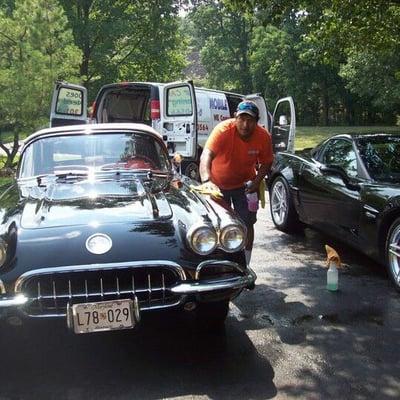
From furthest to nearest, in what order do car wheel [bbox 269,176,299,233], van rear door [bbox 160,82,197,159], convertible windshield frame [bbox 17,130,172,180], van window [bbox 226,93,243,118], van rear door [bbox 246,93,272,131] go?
van window [bbox 226,93,243,118]
van rear door [bbox 246,93,272,131]
van rear door [bbox 160,82,197,159]
car wheel [bbox 269,176,299,233]
convertible windshield frame [bbox 17,130,172,180]

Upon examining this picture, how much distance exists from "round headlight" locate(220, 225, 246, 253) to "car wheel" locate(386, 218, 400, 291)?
182 centimetres

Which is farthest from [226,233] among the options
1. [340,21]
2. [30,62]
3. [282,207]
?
[30,62]

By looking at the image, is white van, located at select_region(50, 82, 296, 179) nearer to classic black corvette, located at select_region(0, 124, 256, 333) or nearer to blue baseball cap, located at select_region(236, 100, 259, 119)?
blue baseball cap, located at select_region(236, 100, 259, 119)

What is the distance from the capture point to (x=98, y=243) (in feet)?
10.9

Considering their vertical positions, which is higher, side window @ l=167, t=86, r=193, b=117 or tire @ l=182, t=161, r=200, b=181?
side window @ l=167, t=86, r=193, b=117

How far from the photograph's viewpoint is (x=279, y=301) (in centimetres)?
469

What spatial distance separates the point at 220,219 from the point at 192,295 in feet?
1.98

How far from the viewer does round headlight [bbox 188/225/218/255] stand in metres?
3.43

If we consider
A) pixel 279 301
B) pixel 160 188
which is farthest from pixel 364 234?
pixel 160 188

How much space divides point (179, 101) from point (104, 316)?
8.22 m

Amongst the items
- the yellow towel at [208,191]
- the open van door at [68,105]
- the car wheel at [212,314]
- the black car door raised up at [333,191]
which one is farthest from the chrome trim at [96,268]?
the open van door at [68,105]

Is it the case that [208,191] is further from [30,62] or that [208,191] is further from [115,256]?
[30,62]

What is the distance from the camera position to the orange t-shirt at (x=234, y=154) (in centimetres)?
494

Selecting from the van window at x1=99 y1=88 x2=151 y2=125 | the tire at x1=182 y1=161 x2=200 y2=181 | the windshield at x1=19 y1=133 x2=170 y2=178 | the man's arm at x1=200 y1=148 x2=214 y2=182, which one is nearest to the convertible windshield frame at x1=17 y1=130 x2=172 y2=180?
the windshield at x1=19 y1=133 x2=170 y2=178
